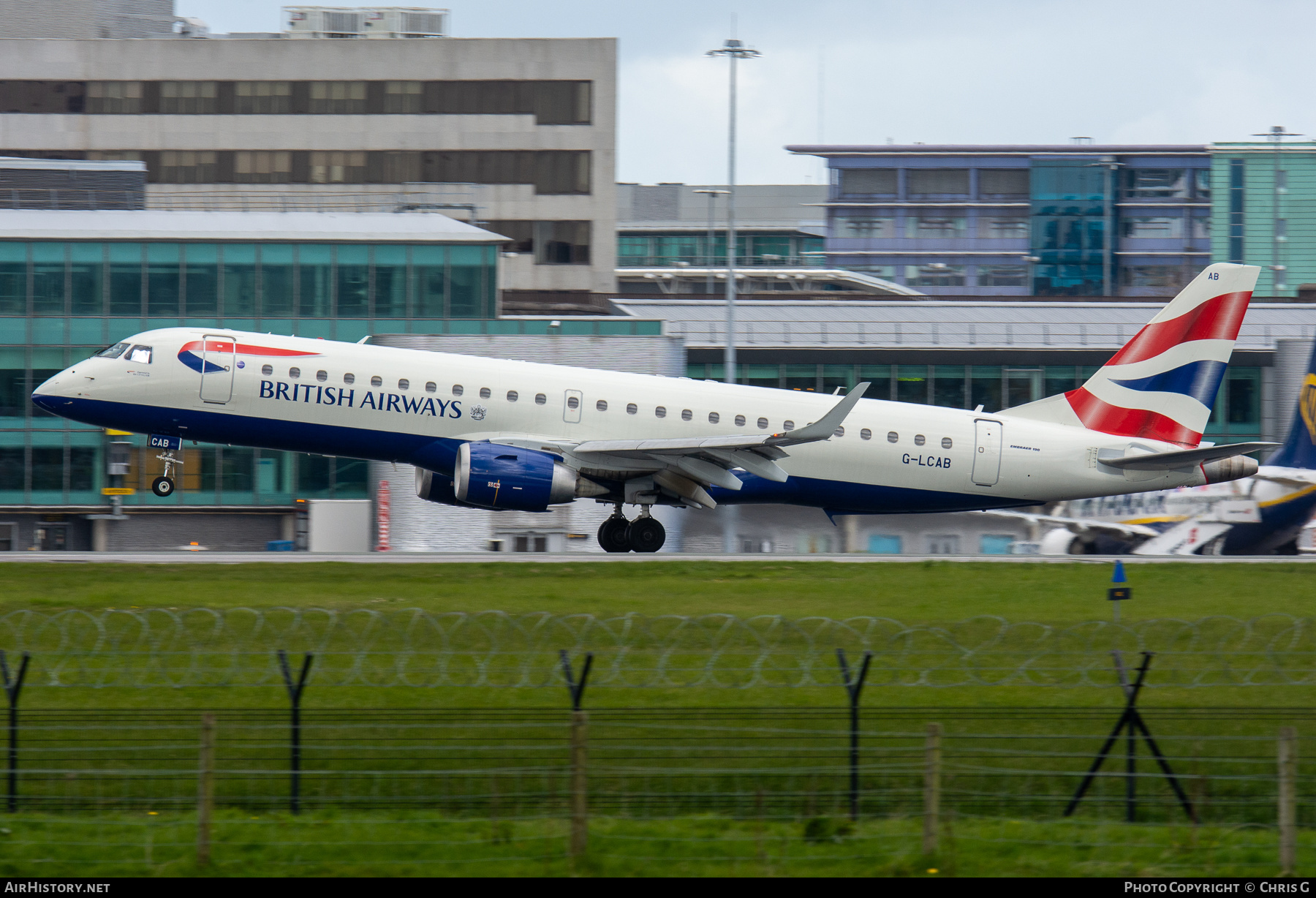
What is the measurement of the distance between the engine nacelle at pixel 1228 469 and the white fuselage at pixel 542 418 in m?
0.29

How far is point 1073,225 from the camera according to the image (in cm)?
15062

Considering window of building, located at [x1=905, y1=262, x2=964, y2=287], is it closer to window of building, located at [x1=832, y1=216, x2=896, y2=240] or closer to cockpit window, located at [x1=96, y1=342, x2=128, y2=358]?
window of building, located at [x1=832, y1=216, x2=896, y2=240]

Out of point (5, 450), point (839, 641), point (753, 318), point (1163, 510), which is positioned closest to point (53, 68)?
point (5, 450)

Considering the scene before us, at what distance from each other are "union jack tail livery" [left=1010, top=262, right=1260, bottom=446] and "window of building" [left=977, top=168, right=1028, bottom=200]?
129332 mm

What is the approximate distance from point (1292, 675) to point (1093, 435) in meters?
17.2

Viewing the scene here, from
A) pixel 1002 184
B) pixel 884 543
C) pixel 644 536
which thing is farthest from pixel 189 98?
pixel 1002 184

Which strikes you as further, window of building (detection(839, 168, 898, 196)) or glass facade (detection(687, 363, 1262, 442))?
window of building (detection(839, 168, 898, 196))

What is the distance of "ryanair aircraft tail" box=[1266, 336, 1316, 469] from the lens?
4038 centimetres

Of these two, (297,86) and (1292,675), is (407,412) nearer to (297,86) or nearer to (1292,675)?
(1292,675)

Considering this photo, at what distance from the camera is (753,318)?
195 feet

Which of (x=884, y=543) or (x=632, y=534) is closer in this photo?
(x=632, y=534)

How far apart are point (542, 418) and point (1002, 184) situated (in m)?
138

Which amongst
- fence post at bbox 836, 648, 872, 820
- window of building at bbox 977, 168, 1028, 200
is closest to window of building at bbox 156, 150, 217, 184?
fence post at bbox 836, 648, 872, 820

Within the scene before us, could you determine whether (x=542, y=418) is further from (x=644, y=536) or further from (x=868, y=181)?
(x=868, y=181)
